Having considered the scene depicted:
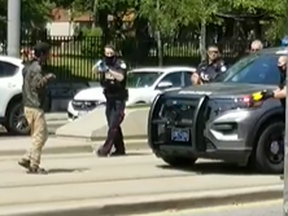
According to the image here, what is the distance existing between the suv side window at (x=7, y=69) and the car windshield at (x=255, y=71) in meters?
7.35

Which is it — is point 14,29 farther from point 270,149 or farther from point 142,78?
point 270,149

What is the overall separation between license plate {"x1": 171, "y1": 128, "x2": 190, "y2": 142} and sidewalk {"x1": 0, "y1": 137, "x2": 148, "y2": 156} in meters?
3.37

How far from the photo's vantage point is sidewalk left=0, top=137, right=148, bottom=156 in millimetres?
16344

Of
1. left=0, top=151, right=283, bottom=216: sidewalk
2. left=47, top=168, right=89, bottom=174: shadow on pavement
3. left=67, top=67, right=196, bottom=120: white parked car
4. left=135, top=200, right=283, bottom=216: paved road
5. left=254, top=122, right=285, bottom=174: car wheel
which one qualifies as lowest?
left=135, top=200, right=283, bottom=216: paved road

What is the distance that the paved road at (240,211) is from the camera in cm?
1096

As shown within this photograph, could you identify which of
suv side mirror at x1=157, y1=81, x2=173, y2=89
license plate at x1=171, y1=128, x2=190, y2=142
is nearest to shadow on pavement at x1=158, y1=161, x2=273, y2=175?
license plate at x1=171, y1=128, x2=190, y2=142

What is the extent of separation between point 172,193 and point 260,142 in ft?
7.32

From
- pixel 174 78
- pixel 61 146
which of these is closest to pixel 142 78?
pixel 174 78

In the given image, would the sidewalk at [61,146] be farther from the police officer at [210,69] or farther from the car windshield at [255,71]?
the car windshield at [255,71]

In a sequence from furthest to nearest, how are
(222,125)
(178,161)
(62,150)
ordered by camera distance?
(62,150), (178,161), (222,125)

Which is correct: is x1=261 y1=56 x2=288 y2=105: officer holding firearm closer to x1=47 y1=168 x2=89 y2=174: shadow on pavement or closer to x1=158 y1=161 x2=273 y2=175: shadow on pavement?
x1=158 y1=161 x2=273 y2=175: shadow on pavement

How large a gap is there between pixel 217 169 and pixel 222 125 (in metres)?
1.36

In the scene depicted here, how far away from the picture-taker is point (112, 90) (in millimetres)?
15641

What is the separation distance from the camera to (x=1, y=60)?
834 inches
